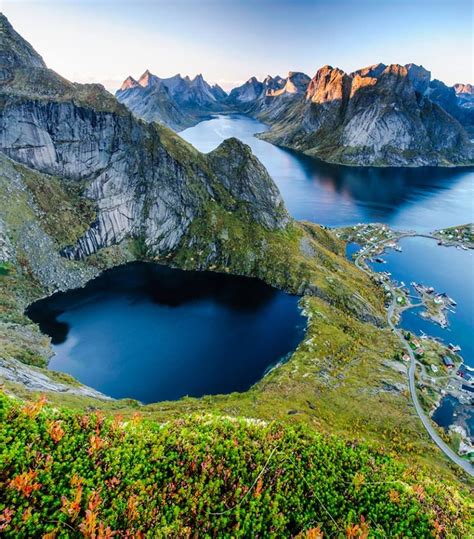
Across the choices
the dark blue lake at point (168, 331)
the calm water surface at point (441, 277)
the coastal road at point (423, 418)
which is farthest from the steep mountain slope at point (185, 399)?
the calm water surface at point (441, 277)

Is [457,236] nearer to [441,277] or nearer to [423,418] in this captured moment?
[441,277]

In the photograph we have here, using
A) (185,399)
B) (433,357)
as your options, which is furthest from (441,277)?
(185,399)

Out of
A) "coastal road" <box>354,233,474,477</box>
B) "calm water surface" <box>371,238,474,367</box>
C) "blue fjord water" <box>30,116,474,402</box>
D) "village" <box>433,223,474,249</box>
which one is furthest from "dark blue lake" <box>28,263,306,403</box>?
"village" <box>433,223,474,249</box>

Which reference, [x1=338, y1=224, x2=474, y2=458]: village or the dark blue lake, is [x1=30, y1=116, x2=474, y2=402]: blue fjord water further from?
[x1=338, y1=224, x2=474, y2=458]: village

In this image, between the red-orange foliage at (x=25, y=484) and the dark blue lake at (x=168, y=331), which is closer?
the red-orange foliage at (x=25, y=484)

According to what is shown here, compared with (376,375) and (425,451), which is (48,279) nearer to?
(376,375)

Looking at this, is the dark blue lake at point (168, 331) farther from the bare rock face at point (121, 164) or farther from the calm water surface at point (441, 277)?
the calm water surface at point (441, 277)

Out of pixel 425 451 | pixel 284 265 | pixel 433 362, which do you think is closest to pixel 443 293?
pixel 433 362

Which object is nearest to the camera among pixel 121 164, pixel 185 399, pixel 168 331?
pixel 185 399
